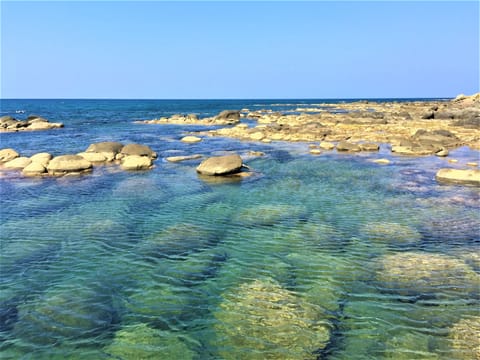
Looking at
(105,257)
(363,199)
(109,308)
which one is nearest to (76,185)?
(105,257)

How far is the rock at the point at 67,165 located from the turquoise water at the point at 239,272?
4.63 meters

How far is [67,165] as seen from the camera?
28.8 meters

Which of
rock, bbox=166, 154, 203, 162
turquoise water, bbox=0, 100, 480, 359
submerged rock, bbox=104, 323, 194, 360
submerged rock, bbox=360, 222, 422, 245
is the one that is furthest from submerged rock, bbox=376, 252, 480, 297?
rock, bbox=166, 154, 203, 162

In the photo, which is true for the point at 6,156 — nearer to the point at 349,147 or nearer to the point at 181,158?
the point at 181,158

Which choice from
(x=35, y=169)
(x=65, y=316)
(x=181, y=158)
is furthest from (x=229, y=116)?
(x=65, y=316)

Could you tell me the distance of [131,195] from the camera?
2222 centimetres

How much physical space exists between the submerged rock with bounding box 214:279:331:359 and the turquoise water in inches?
1.8

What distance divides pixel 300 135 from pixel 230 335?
44.7 meters

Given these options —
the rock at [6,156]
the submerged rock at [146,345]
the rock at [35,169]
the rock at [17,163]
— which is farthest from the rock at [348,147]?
the submerged rock at [146,345]

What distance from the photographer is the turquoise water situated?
8.72m

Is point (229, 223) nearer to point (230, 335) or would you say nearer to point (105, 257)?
point (105, 257)

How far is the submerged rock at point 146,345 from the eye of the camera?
27.1 ft

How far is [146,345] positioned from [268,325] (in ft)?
10.2

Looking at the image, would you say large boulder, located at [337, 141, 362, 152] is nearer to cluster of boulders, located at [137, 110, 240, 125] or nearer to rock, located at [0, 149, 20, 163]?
rock, located at [0, 149, 20, 163]
